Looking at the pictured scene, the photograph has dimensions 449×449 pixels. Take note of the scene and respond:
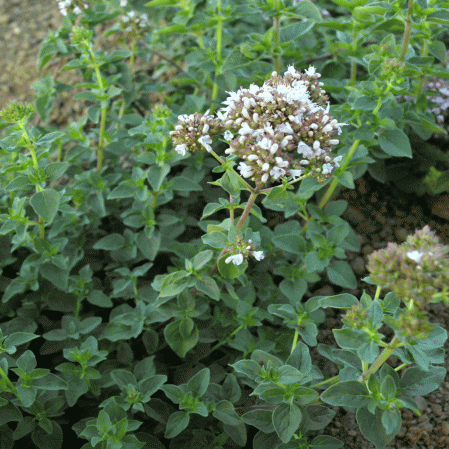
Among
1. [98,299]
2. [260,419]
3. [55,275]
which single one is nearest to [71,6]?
[55,275]

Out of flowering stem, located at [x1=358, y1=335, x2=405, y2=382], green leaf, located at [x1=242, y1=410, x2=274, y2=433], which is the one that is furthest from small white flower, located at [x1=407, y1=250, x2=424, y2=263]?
green leaf, located at [x1=242, y1=410, x2=274, y2=433]

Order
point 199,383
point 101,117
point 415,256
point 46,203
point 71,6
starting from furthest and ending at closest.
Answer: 1. point 71,6
2. point 101,117
3. point 46,203
4. point 199,383
5. point 415,256

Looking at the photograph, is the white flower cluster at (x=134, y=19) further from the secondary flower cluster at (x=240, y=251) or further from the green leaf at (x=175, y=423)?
the green leaf at (x=175, y=423)

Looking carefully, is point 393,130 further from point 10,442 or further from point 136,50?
point 10,442

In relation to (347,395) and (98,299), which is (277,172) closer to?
(347,395)

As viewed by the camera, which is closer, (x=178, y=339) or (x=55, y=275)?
(x=178, y=339)

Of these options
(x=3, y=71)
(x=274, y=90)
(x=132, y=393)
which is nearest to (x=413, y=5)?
(x=274, y=90)

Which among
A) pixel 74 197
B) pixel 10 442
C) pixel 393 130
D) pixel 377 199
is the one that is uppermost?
pixel 74 197
